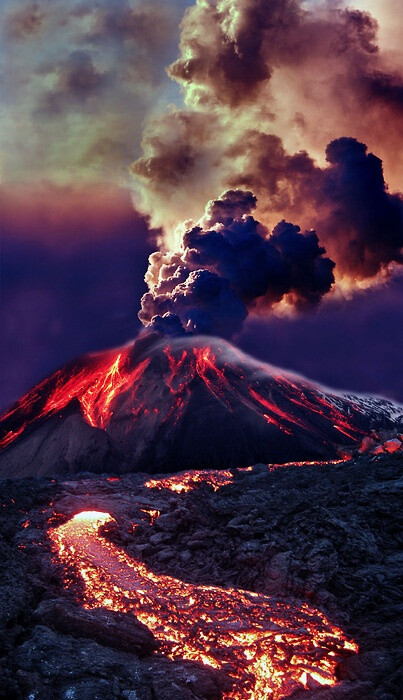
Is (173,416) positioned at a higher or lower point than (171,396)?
lower

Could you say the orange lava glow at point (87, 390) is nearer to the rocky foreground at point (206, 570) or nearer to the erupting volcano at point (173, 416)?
the erupting volcano at point (173, 416)

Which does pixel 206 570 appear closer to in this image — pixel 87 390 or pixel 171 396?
pixel 171 396

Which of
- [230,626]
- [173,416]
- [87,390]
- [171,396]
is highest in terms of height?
[171,396]

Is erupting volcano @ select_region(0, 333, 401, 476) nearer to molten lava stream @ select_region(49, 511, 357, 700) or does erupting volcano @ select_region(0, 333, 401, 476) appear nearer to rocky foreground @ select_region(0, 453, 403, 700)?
rocky foreground @ select_region(0, 453, 403, 700)

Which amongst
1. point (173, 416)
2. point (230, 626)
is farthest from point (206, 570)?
point (173, 416)

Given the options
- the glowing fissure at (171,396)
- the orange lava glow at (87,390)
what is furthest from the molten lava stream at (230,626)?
the orange lava glow at (87,390)

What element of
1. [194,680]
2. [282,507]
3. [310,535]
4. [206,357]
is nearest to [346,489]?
[282,507]

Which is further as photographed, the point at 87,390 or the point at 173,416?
the point at 87,390
